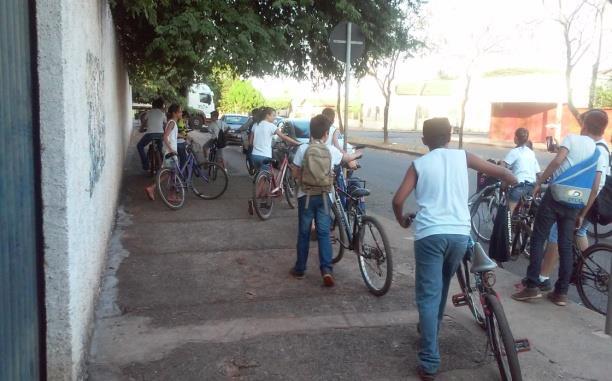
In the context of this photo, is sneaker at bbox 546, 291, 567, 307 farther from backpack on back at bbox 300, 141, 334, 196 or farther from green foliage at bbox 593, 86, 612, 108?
green foliage at bbox 593, 86, 612, 108


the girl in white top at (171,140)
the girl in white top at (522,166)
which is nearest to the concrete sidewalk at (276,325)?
the girl in white top at (522,166)

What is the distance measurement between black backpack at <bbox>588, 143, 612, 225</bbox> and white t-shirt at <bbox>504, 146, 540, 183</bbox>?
1356mm

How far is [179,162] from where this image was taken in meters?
10.1

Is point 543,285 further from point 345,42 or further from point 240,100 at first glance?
point 240,100

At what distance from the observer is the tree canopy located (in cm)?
875

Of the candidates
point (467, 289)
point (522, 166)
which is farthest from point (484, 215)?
point (467, 289)

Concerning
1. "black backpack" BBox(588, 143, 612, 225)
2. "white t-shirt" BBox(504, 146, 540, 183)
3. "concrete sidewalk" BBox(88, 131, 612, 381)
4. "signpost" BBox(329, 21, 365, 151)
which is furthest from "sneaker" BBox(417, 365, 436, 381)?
"signpost" BBox(329, 21, 365, 151)

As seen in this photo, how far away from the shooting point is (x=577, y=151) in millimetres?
5051

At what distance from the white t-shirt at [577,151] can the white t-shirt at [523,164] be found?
2235mm

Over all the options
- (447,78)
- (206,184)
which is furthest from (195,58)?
(447,78)

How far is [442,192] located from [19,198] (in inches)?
98.2

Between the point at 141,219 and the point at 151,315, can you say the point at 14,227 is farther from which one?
the point at 141,219

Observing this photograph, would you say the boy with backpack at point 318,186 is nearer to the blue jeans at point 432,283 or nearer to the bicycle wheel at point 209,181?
the blue jeans at point 432,283

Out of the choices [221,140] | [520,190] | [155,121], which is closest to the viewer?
[520,190]
